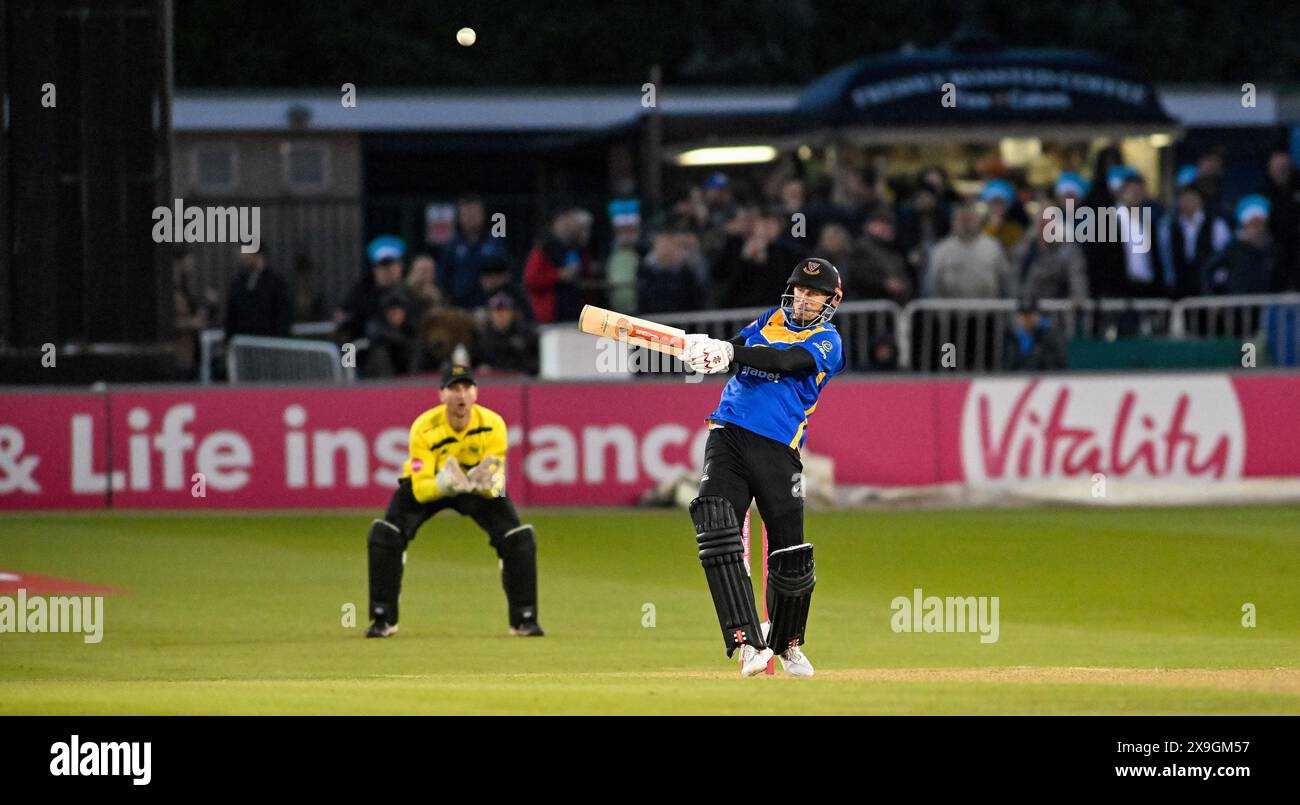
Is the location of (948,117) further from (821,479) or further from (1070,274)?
(821,479)

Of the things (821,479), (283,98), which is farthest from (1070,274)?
(283,98)

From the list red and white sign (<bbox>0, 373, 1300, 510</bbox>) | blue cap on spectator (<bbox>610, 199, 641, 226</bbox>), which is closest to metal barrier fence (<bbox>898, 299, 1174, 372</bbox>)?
red and white sign (<bbox>0, 373, 1300, 510</bbox>)

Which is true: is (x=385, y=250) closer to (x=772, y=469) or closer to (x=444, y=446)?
(x=444, y=446)

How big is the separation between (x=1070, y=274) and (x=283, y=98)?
550 inches

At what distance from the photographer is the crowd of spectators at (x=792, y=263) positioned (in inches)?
923

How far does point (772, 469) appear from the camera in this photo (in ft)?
39.5

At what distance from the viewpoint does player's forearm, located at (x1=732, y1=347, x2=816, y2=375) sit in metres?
11.6

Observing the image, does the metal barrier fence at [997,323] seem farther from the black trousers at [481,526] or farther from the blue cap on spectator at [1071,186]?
the black trousers at [481,526]

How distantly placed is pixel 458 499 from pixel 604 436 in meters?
7.37

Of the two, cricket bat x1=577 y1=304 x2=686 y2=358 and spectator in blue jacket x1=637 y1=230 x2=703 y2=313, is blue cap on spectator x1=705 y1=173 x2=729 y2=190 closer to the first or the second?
spectator in blue jacket x1=637 y1=230 x2=703 y2=313

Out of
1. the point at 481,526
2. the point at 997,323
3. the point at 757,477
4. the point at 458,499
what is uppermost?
the point at 997,323

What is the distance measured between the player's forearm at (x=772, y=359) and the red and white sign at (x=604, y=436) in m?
10.7

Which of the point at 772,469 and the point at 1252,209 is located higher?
the point at 1252,209
